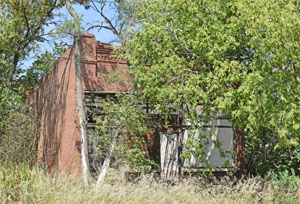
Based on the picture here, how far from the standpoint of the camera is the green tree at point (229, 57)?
9.69m

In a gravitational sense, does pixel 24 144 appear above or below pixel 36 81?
below

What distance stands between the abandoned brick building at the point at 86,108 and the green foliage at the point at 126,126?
1.36m

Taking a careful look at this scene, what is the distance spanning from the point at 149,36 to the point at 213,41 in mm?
2344

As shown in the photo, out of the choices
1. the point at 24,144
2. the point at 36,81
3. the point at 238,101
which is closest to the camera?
the point at 238,101

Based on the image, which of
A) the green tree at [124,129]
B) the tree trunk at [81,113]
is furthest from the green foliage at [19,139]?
the green tree at [124,129]

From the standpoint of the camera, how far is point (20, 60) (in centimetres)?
2470

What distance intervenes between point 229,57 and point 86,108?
19.6ft

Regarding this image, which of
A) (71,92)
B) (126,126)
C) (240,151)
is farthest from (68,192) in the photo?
(240,151)

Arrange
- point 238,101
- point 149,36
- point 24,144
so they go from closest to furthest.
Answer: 1. point 238,101
2. point 149,36
3. point 24,144

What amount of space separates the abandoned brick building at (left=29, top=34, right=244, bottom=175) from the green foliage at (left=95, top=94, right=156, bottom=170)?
1.36 meters

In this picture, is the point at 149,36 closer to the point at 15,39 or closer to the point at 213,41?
the point at 213,41

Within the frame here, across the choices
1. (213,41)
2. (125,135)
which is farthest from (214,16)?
(125,135)

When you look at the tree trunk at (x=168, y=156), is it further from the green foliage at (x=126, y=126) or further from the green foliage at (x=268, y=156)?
the green foliage at (x=268, y=156)

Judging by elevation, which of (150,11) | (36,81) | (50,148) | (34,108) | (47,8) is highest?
(47,8)
